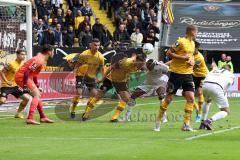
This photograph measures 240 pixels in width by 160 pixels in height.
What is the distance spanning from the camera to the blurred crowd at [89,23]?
32.5 m

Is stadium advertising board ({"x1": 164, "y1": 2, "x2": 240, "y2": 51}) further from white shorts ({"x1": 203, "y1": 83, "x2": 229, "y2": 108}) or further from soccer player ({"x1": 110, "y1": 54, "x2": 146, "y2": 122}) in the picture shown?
white shorts ({"x1": 203, "y1": 83, "x2": 229, "y2": 108})

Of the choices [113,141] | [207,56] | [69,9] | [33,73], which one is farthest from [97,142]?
[207,56]

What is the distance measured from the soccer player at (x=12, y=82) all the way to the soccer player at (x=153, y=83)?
3.01 meters

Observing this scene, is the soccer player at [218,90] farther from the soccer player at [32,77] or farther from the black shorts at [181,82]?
the soccer player at [32,77]

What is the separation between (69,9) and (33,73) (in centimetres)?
1685

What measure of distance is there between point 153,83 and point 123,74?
0.86 meters

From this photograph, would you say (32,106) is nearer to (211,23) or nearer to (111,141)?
(111,141)

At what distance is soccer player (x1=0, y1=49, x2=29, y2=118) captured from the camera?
21.4 meters

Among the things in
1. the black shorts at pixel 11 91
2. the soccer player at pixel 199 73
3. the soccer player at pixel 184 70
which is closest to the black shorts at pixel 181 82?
the soccer player at pixel 184 70

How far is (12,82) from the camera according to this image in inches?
846

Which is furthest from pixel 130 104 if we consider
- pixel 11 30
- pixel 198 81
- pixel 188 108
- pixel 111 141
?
pixel 11 30

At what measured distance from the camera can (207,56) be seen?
131 feet

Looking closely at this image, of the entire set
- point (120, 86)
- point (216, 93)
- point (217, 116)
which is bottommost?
point (120, 86)

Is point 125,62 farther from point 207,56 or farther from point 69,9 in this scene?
point 207,56
